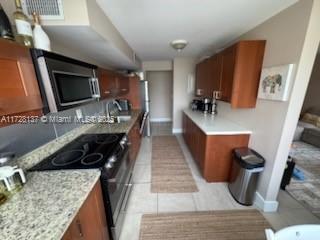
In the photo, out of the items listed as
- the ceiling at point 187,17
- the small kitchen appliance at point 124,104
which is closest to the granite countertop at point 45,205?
the ceiling at point 187,17

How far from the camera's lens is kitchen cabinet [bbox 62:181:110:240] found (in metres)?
0.84

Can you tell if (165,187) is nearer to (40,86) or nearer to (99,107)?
(99,107)

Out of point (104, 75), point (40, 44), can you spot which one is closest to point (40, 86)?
point (40, 44)

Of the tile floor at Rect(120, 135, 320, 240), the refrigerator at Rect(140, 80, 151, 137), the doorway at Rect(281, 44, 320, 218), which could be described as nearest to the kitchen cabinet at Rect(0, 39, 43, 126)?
the tile floor at Rect(120, 135, 320, 240)

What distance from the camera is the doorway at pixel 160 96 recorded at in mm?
6000

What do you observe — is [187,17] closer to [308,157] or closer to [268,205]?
[268,205]

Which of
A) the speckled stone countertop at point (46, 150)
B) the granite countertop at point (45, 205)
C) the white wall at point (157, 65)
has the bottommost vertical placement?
the granite countertop at point (45, 205)

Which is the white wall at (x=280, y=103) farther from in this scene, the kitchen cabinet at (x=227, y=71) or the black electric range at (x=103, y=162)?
the black electric range at (x=103, y=162)

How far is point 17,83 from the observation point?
0.81 metres

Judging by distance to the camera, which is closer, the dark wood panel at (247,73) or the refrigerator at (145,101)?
the dark wood panel at (247,73)

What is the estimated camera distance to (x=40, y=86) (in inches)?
36.1

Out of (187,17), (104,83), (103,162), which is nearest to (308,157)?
(187,17)

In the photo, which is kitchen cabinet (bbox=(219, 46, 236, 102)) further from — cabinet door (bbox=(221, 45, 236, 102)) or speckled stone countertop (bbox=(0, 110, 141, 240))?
speckled stone countertop (bbox=(0, 110, 141, 240))

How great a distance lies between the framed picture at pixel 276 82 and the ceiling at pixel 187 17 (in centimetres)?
62
